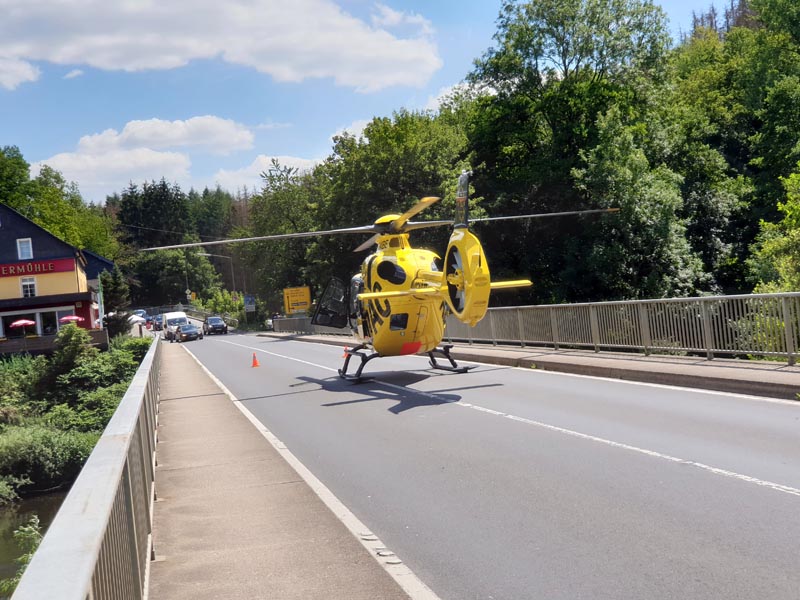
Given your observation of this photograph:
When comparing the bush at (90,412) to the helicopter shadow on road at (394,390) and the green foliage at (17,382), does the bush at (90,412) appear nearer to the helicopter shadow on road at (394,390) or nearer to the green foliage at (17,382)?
the green foliage at (17,382)

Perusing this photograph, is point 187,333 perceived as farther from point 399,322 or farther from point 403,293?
point 403,293

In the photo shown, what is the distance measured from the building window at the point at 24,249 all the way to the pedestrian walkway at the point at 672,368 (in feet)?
161

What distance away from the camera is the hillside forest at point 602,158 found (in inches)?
1454

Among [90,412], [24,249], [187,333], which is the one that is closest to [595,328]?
[90,412]

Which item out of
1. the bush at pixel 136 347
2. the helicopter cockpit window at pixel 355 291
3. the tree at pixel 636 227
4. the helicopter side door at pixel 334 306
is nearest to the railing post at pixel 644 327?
the helicopter cockpit window at pixel 355 291

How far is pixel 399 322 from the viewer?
16.7m

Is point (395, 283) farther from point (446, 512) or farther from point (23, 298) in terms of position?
point (23, 298)

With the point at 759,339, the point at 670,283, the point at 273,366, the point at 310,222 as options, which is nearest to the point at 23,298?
the point at 310,222

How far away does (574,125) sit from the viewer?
140ft

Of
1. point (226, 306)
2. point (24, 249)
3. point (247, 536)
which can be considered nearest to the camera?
point (247, 536)

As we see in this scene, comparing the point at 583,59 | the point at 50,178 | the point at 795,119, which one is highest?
the point at 50,178

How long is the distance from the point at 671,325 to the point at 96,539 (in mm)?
14735

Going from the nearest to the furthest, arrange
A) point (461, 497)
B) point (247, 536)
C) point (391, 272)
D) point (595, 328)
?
point (247, 536) → point (461, 497) → point (391, 272) → point (595, 328)

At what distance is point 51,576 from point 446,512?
5.28 meters
